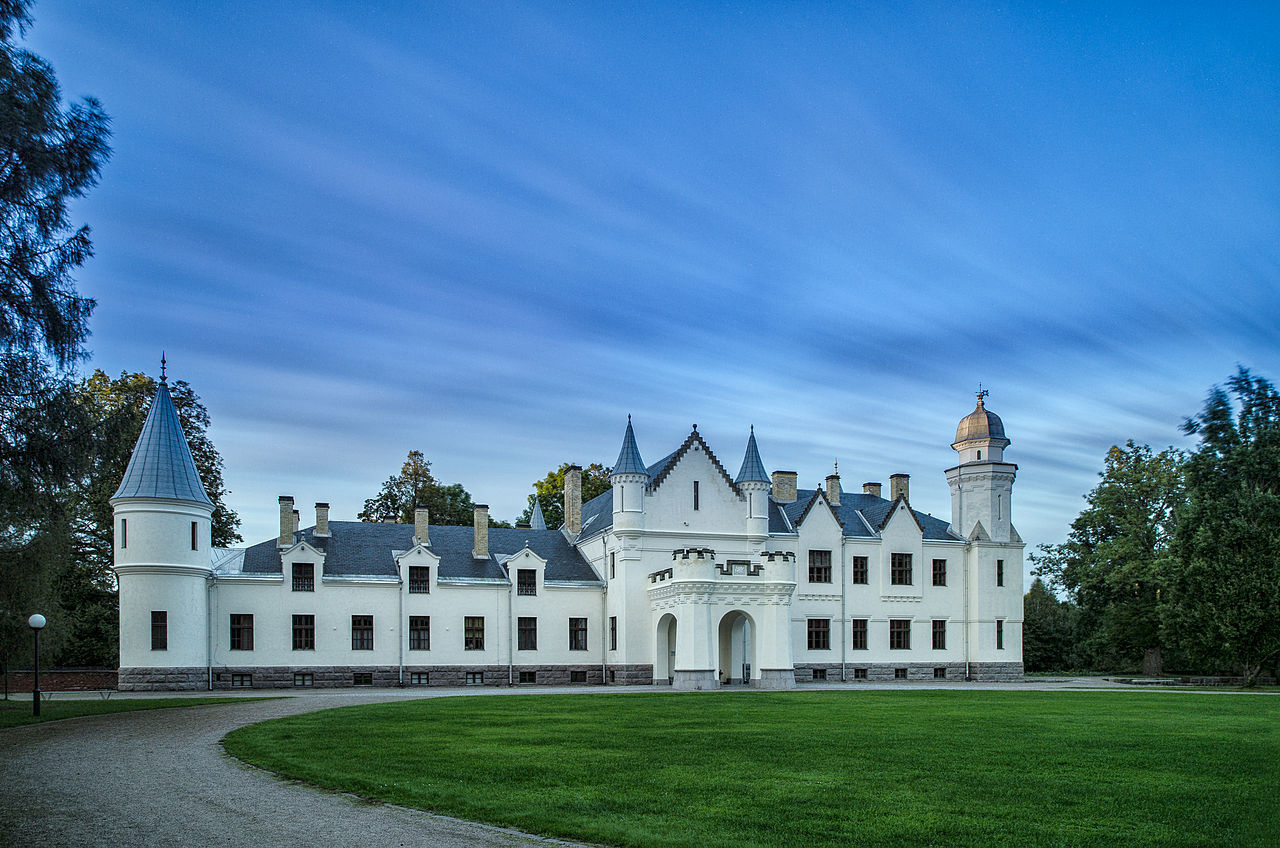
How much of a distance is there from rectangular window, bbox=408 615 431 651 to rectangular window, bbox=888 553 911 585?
67.5ft

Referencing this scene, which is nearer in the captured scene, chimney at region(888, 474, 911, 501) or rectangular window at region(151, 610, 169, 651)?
rectangular window at region(151, 610, 169, 651)

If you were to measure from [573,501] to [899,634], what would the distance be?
633 inches

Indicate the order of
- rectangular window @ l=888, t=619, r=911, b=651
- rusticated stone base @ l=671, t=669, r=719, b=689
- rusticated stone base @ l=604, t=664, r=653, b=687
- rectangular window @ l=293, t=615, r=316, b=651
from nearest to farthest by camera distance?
rusticated stone base @ l=671, t=669, r=719, b=689 → rectangular window @ l=293, t=615, r=316, b=651 → rusticated stone base @ l=604, t=664, r=653, b=687 → rectangular window @ l=888, t=619, r=911, b=651

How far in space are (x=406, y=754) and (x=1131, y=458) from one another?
46672mm

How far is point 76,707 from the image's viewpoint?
25.2 meters

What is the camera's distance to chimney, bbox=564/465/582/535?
48.7 m

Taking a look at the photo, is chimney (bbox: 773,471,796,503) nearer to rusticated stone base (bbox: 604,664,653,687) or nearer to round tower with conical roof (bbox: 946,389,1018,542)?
round tower with conical roof (bbox: 946,389,1018,542)

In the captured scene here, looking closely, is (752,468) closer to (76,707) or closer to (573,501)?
(573,501)

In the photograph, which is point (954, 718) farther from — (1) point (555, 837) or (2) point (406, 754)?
(1) point (555, 837)

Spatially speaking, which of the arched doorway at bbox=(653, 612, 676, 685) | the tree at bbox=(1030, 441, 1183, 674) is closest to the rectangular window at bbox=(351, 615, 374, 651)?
the arched doorway at bbox=(653, 612, 676, 685)

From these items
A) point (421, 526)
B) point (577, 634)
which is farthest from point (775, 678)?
point (421, 526)

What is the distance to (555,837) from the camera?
9.38 metres

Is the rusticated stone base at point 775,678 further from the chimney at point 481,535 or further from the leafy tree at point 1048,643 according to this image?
the leafy tree at point 1048,643

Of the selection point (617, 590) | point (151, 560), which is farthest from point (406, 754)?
point (617, 590)
